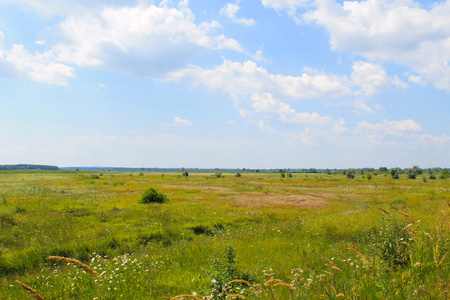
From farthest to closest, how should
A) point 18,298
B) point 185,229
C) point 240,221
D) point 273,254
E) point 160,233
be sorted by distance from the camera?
point 240,221, point 185,229, point 160,233, point 273,254, point 18,298

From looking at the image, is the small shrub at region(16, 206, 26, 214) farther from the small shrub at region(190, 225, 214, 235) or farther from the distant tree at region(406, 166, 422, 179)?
the distant tree at region(406, 166, 422, 179)

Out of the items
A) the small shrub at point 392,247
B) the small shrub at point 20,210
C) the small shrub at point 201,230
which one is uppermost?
the small shrub at point 392,247

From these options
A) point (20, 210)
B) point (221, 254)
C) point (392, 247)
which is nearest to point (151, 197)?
point (20, 210)

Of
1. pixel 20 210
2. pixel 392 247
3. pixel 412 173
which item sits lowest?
pixel 20 210

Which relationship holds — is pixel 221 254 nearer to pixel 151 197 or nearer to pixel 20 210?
pixel 151 197

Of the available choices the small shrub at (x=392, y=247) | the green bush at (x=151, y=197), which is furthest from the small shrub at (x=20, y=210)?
the small shrub at (x=392, y=247)

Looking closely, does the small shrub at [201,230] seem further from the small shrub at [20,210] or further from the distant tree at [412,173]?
the distant tree at [412,173]

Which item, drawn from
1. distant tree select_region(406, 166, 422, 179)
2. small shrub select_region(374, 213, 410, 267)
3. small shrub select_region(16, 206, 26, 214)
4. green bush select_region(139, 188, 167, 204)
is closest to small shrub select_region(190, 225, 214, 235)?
small shrub select_region(374, 213, 410, 267)

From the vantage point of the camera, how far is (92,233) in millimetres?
14008

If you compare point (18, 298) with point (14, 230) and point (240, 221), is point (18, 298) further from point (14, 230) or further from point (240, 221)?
point (240, 221)

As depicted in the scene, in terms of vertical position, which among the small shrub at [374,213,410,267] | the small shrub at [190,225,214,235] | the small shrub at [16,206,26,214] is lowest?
the small shrub at [190,225,214,235]

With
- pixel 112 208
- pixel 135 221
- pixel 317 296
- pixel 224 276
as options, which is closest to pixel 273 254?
pixel 224 276

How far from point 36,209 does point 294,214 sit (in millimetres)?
22453

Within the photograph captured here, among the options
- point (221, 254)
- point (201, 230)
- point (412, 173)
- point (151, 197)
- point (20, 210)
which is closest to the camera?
point (221, 254)
